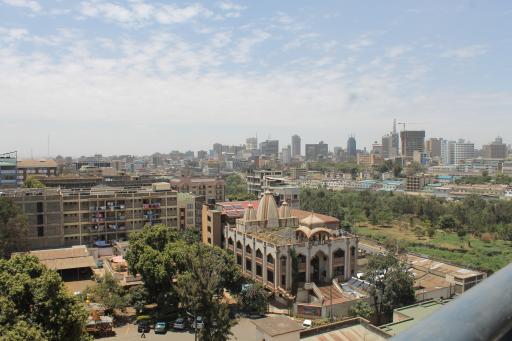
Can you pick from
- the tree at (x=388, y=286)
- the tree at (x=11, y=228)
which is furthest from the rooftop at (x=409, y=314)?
the tree at (x=11, y=228)

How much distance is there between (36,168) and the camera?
6525cm

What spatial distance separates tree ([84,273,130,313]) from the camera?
2342cm

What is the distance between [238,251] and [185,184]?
104 ft

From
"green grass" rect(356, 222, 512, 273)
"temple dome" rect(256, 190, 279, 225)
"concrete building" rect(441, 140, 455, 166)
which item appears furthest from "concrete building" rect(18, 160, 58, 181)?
"concrete building" rect(441, 140, 455, 166)

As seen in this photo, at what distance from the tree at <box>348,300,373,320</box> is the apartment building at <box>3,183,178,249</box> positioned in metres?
21.6

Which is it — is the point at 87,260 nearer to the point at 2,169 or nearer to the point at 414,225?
the point at 2,169

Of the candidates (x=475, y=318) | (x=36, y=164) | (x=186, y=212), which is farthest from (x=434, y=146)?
(x=475, y=318)

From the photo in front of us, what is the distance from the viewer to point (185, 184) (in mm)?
62000

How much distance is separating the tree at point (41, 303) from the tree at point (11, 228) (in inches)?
719

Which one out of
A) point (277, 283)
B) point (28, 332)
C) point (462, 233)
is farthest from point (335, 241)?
point (462, 233)

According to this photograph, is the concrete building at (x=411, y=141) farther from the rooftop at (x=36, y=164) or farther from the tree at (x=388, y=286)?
the tree at (x=388, y=286)

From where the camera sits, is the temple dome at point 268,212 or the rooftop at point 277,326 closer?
the rooftop at point 277,326

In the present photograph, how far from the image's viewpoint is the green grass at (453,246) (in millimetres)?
37256

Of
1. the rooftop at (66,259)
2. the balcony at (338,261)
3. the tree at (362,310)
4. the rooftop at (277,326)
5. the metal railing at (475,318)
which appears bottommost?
the tree at (362,310)
